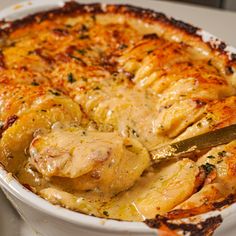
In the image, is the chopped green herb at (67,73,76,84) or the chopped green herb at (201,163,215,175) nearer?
the chopped green herb at (201,163,215,175)

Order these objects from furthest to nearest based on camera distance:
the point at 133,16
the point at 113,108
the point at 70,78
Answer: the point at 133,16, the point at 70,78, the point at 113,108

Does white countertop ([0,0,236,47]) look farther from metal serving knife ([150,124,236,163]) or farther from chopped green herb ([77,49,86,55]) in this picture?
metal serving knife ([150,124,236,163])

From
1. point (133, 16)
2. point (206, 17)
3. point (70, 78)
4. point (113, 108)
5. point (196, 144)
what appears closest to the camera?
point (196, 144)

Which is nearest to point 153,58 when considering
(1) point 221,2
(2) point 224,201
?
(2) point 224,201

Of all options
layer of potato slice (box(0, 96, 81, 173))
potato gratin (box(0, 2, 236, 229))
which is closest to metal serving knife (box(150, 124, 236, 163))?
potato gratin (box(0, 2, 236, 229))

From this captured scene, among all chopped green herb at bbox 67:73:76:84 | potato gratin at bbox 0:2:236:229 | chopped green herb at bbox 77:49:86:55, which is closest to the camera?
potato gratin at bbox 0:2:236:229

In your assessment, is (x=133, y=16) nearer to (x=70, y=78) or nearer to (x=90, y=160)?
(x=70, y=78)

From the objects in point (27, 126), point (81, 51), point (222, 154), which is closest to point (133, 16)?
point (81, 51)
